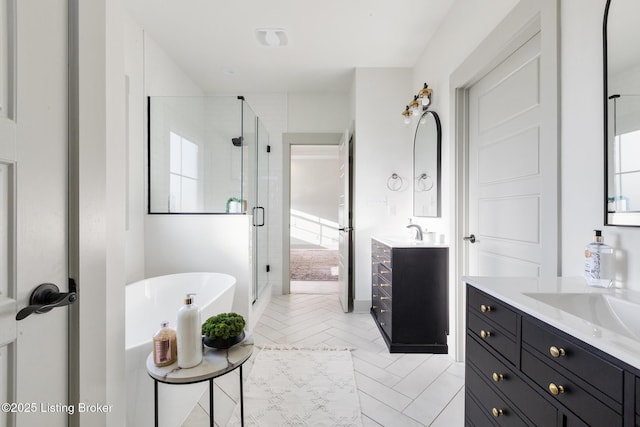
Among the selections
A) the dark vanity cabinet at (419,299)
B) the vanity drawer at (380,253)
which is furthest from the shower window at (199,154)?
the dark vanity cabinet at (419,299)

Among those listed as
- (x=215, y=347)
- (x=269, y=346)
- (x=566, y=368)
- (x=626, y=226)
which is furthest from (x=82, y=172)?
(x=269, y=346)

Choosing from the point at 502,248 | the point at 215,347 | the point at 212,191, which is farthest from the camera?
the point at 212,191

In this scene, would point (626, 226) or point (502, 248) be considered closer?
point (626, 226)

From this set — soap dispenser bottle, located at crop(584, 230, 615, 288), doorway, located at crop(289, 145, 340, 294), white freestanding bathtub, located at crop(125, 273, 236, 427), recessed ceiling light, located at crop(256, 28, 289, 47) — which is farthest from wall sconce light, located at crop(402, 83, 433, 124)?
doorway, located at crop(289, 145, 340, 294)

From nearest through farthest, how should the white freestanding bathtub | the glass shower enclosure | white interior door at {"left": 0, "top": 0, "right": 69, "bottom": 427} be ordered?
white interior door at {"left": 0, "top": 0, "right": 69, "bottom": 427} → the white freestanding bathtub → the glass shower enclosure

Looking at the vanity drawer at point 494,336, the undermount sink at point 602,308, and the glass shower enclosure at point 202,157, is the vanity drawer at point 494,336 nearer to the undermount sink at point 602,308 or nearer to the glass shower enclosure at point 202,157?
the undermount sink at point 602,308

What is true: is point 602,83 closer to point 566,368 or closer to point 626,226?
point 626,226

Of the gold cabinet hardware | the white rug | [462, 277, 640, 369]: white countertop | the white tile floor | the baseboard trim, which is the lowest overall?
the white tile floor

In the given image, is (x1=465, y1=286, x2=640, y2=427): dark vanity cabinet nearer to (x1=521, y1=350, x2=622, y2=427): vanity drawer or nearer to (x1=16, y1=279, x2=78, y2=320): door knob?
(x1=521, y1=350, x2=622, y2=427): vanity drawer

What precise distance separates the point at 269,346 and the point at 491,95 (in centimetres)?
250

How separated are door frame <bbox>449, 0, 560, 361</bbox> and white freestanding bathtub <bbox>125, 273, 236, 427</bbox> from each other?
68.9 inches

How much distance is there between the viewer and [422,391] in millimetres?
1833

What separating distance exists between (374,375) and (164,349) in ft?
4.80

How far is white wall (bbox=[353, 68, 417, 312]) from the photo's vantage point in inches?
125
